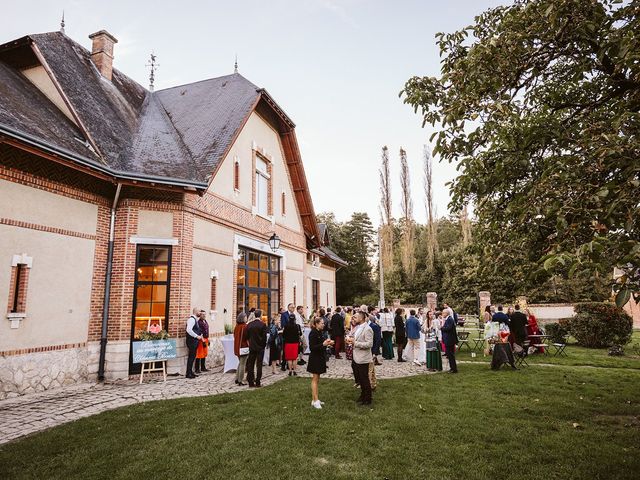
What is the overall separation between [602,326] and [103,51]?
21647 millimetres

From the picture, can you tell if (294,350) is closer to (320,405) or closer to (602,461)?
(320,405)

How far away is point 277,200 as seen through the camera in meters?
15.9

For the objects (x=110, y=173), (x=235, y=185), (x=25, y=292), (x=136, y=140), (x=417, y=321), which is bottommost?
(x=417, y=321)

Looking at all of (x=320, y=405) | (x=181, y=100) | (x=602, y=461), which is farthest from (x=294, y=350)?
(x=181, y=100)

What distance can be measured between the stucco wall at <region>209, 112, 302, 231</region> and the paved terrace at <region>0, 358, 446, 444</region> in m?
5.53

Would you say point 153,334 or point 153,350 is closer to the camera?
point 153,350

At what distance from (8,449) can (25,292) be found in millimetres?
3927

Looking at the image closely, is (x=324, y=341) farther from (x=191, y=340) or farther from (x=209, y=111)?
(x=209, y=111)

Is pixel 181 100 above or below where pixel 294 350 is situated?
above

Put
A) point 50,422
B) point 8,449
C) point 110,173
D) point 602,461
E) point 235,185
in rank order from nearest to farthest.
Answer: point 602,461
point 8,449
point 50,422
point 110,173
point 235,185

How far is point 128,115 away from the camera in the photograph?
12.5 m

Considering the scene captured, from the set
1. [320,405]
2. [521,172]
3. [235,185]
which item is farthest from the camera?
[235,185]

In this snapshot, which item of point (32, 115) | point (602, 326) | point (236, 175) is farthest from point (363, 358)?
point (602, 326)

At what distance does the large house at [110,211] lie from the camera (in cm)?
795
